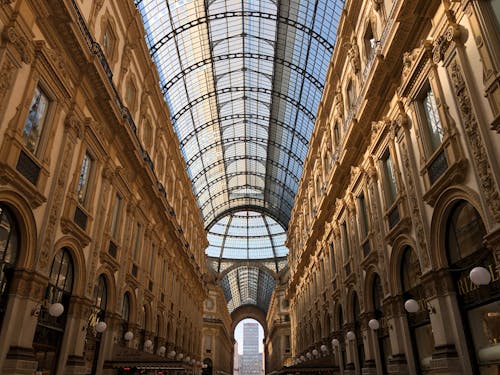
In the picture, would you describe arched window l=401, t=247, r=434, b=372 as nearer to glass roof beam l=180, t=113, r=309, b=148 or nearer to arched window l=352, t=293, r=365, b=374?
arched window l=352, t=293, r=365, b=374

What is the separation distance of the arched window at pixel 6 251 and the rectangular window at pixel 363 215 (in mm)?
13068

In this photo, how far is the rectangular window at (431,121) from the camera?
11.3m

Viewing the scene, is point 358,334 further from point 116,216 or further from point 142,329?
point 116,216

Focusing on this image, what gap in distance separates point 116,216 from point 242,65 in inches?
921

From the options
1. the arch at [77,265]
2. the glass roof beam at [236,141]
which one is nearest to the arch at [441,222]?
the arch at [77,265]

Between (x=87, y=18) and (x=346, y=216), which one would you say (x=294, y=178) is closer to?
(x=346, y=216)

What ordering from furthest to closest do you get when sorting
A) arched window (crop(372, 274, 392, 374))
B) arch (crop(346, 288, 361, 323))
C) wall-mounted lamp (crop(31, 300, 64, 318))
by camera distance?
1. arch (crop(346, 288, 361, 323))
2. arched window (crop(372, 274, 392, 374))
3. wall-mounted lamp (crop(31, 300, 64, 318))

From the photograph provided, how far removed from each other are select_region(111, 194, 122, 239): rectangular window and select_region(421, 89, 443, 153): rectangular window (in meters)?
12.3

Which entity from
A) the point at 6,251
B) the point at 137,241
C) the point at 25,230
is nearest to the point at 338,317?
the point at 137,241

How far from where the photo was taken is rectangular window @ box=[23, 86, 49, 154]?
35.7ft

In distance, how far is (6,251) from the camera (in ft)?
32.8

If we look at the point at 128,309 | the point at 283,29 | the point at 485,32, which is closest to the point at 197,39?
the point at 283,29

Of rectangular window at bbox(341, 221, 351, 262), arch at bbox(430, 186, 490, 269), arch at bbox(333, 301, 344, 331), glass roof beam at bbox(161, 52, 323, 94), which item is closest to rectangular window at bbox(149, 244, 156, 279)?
arch at bbox(333, 301, 344, 331)

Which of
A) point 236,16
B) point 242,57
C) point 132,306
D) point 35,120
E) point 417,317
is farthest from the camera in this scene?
point 242,57
